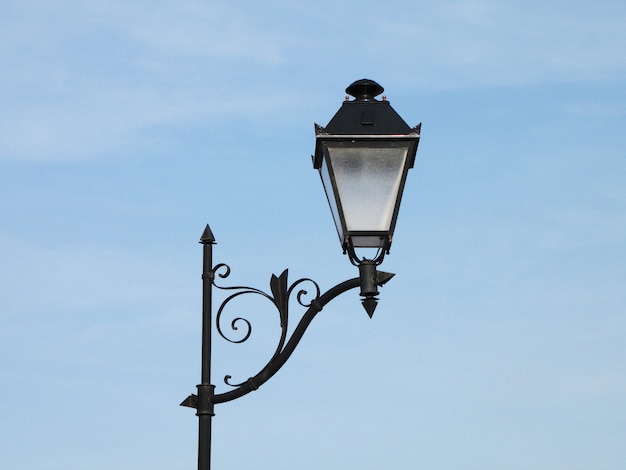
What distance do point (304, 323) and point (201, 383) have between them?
2.31 ft

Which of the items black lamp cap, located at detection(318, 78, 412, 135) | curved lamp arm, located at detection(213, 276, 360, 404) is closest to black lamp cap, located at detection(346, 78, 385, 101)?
black lamp cap, located at detection(318, 78, 412, 135)

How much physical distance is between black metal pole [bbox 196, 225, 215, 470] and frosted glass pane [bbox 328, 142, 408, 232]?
950 mm

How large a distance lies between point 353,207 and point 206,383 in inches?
53.1

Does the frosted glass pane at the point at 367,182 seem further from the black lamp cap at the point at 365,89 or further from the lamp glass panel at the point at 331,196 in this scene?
the black lamp cap at the point at 365,89

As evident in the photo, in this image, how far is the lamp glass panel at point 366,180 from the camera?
6652 mm

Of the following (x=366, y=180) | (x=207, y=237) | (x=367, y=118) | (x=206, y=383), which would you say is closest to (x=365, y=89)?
(x=367, y=118)

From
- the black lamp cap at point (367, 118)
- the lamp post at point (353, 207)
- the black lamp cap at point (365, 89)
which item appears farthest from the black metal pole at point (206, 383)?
the black lamp cap at point (365, 89)

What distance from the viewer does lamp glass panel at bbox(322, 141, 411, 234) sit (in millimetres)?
6652

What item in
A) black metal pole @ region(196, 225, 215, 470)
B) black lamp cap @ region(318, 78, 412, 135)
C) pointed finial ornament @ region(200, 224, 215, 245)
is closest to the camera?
black metal pole @ region(196, 225, 215, 470)

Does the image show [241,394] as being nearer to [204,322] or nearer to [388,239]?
[204,322]

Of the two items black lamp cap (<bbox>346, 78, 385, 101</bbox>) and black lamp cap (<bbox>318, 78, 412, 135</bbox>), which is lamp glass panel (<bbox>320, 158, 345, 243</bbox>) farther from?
black lamp cap (<bbox>346, 78, 385, 101</bbox>)

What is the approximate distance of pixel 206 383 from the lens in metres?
6.71

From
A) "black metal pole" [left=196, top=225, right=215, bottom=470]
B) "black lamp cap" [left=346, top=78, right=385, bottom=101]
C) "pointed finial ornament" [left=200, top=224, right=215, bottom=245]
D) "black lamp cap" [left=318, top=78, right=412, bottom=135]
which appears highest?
"black lamp cap" [left=346, top=78, right=385, bottom=101]

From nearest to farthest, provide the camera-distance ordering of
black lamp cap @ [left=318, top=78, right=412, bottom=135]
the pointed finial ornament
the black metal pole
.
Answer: the black metal pole, black lamp cap @ [left=318, top=78, right=412, bottom=135], the pointed finial ornament
